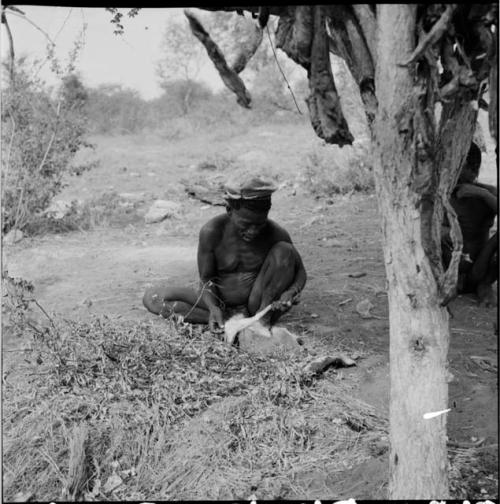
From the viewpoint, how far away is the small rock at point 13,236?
745 centimetres

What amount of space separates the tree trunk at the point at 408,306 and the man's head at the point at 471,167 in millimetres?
2705

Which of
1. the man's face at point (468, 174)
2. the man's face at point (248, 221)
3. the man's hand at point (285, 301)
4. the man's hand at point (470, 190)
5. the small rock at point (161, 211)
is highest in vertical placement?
the man's face at point (468, 174)

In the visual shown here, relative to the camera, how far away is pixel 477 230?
5.19 metres

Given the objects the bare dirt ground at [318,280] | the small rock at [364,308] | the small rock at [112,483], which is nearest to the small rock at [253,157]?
the bare dirt ground at [318,280]

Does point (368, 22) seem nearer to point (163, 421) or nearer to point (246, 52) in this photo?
point (246, 52)

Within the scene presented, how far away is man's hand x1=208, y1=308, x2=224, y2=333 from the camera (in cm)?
439

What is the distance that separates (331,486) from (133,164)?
11424 mm

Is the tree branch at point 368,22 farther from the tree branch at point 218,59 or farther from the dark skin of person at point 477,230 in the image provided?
the dark skin of person at point 477,230

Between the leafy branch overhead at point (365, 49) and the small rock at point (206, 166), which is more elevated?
the leafy branch overhead at point (365, 49)

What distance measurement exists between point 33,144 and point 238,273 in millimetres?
4397

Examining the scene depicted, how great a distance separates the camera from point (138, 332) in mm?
3891

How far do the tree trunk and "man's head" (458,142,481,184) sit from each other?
2.70m

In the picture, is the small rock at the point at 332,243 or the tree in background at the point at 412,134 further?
the small rock at the point at 332,243

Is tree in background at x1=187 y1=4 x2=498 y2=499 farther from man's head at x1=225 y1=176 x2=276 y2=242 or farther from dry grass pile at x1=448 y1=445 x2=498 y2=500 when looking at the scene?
man's head at x1=225 y1=176 x2=276 y2=242
